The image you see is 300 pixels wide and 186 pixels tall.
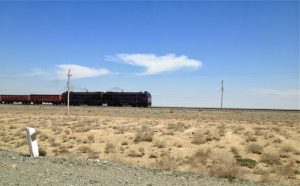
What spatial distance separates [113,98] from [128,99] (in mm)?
3214

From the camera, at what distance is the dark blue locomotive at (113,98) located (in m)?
77.8

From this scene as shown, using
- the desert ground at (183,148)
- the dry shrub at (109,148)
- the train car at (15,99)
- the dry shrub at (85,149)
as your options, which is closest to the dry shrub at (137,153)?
the desert ground at (183,148)

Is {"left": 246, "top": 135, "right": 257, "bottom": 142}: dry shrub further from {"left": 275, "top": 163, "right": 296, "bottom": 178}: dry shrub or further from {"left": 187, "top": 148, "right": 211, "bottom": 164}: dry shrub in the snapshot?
{"left": 275, "top": 163, "right": 296, "bottom": 178}: dry shrub

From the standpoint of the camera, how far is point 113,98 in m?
80.3

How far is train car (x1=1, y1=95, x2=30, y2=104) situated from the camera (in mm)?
92000

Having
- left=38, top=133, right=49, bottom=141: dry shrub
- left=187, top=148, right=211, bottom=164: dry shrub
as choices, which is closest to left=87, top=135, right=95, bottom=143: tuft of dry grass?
left=38, top=133, right=49, bottom=141: dry shrub

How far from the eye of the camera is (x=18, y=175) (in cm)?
952

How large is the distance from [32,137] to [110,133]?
1474cm

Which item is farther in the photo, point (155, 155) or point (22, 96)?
point (22, 96)

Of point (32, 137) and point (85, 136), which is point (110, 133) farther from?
point (32, 137)

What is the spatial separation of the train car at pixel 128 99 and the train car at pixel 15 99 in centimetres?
2143

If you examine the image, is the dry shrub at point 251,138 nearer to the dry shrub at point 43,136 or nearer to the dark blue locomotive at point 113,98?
the dry shrub at point 43,136

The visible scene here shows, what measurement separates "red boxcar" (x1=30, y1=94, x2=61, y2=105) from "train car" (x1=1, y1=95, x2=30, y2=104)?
1.24 metres

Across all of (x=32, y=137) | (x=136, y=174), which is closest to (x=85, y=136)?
(x=32, y=137)
